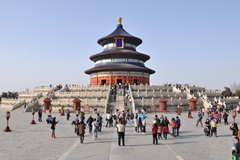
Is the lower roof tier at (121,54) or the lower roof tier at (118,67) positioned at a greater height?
the lower roof tier at (121,54)

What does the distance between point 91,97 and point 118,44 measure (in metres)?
26.6

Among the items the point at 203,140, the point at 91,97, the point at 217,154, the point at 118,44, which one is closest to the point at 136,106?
the point at 91,97

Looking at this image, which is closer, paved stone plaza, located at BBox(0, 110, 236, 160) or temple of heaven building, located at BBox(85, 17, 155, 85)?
paved stone plaza, located at BBox(0, 110, 236, 160)

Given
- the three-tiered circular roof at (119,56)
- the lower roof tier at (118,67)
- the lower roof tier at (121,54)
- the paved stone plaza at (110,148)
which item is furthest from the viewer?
the lower roof tier at (121,54)

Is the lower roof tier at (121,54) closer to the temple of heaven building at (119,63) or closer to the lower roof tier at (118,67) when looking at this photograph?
the temple of heaven building at (119,63)

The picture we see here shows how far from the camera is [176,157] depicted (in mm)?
11836

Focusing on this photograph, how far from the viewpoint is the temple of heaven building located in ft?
199

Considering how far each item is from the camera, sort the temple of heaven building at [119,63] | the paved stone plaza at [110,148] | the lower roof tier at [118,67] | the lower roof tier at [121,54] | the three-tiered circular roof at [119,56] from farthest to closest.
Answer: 1. the lower roof tier at [121,54]
2. the temple of heaven building at [119,63]
3. the three-tiered circular roof at [119,56]
4. the lower roof tier at [118,67]
5. the paved stone plaza at [110,148]

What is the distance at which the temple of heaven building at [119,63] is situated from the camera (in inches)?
2393

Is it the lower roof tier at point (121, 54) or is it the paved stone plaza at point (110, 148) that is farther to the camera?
the lower roof tier at point (121, 54)

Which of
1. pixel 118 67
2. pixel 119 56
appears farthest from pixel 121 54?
pixel 118 67

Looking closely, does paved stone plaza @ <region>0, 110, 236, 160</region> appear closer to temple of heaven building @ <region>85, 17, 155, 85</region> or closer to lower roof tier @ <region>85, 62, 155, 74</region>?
lower roof tier @ <region>85, 62, 155, 74</region>

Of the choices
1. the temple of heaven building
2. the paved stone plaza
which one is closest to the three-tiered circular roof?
the temple of heaven building

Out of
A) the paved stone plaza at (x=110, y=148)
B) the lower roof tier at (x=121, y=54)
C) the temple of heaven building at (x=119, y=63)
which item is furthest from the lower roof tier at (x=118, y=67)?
the paved stone plaza at (x=110, y=148)
